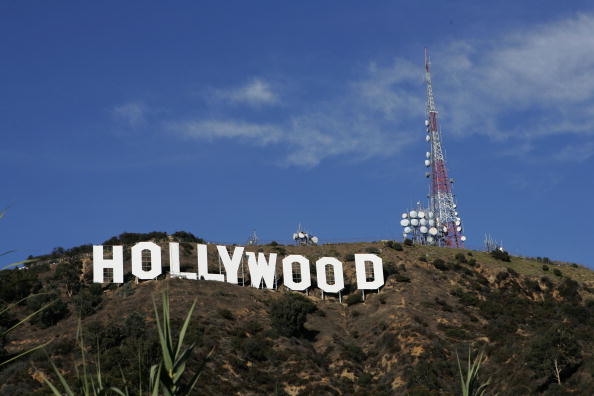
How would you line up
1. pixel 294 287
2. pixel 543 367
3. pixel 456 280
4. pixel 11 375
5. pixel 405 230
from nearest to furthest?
1. pixel 11 375
2. pixel 543 367
3. pixel 294 287
4. pixel 456 280
5. pixel 405 230

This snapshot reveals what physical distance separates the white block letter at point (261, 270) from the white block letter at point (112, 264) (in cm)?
1705

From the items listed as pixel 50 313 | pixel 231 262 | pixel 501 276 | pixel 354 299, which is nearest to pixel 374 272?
pixel 354 299

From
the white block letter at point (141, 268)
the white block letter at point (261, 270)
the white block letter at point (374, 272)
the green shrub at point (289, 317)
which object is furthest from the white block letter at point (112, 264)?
the white block letter at point (374, 272)

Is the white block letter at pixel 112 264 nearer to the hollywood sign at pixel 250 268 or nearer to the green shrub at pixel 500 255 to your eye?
the hollywood sign at pixel 250 268

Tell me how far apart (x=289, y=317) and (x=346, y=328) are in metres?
9.88

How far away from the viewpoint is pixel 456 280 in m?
117

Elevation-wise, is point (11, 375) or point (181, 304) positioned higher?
point (181, 304)

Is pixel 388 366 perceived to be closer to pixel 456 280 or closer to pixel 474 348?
pixel 474 348

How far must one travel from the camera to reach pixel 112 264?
4016 inches

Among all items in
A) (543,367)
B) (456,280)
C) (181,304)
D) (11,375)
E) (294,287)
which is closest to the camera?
(11,375)

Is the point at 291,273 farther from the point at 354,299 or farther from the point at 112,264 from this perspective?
the point at 112,264

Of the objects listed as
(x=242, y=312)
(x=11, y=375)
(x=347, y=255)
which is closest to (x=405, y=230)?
(x=347, y=255)

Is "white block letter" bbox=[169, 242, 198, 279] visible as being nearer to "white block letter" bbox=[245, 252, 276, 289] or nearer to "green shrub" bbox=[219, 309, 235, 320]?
"white block letter" bbox=[245, 252, 276, 289]

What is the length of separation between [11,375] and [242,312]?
32145 mm
